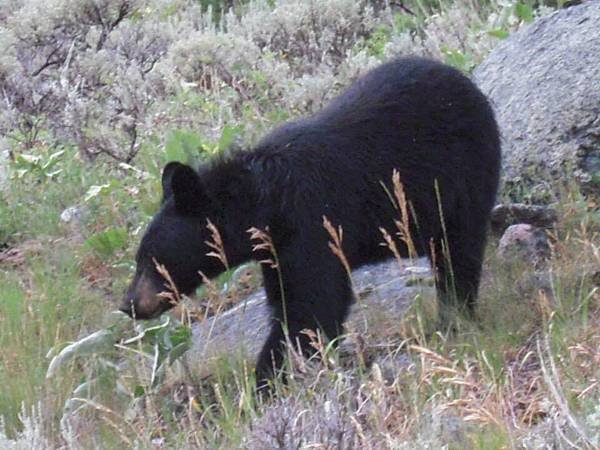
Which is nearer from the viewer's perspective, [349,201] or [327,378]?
[327,378]

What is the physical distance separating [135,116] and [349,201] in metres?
4.27

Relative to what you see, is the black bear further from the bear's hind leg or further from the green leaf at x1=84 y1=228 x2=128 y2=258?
the green leaf at x1=84 y1=228 x2=128 y2=258

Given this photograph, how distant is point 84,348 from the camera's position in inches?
230

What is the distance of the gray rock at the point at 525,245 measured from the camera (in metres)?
6.72

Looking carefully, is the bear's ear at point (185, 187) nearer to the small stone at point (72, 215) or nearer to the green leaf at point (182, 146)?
the green leaf at point (182, 146)

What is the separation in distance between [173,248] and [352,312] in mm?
1050

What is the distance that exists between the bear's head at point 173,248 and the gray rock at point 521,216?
2.00 m

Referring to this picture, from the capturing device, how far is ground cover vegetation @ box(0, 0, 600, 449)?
14.1 ft

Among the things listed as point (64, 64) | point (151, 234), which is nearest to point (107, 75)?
point (64, 64)

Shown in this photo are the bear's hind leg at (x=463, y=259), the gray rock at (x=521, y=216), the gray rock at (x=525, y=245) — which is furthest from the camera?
the gray rock at (x=521, y=216)

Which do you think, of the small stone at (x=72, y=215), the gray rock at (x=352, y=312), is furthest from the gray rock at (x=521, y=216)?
the small stone at (x=72, y=215)

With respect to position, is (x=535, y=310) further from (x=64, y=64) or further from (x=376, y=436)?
(x=64, y=64)

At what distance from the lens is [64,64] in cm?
1072

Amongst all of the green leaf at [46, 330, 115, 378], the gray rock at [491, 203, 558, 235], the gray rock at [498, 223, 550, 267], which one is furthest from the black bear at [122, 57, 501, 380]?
the gray rock at [491, 203, 558, 235]
